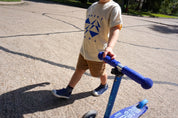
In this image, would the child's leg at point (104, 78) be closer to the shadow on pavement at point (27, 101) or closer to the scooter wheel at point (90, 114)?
the shadow on pavement at point (27, 101)

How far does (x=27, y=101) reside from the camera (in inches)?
75.0

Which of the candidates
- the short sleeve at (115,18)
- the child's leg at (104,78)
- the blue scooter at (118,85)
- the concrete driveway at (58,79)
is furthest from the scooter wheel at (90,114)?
the short sleeve at (115,18)

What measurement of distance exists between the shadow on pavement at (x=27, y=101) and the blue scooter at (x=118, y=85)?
1.60ft

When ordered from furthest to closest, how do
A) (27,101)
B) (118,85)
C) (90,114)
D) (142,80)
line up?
(27,101) < (90,114) < (118,85) < (142,80)

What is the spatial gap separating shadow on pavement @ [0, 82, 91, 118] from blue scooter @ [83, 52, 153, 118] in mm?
487

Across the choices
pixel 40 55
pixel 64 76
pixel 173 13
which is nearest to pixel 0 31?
pixel 40 55

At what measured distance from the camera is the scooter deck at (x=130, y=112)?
6.06 feet

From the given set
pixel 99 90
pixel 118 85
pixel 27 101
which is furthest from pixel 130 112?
pixel 27 101

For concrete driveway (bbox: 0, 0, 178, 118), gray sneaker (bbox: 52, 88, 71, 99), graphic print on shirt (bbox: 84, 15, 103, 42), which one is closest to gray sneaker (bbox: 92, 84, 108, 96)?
concrete driveway (bbox: 0, 0, 178, 118)

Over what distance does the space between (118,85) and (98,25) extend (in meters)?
0.76

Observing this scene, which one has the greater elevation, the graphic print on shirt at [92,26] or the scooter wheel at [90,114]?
the graphic print on shirt at [92,26]

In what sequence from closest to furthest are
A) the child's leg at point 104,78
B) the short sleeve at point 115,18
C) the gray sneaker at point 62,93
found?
the short sleeve at point 115,18 < the gray sneaker at point 62,93 < the child's leg at point 104,78

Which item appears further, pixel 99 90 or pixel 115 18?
pixel 99 90

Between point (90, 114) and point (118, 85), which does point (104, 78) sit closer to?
point (90, 114)
